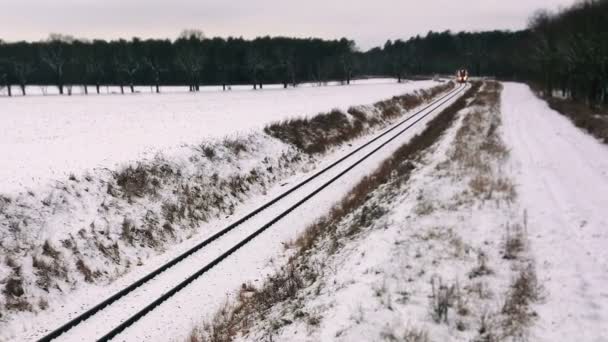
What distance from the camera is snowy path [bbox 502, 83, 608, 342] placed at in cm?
657

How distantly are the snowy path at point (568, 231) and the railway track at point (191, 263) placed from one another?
26.3 feet

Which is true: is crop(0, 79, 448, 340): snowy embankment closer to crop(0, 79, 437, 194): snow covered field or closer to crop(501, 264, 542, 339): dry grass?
crop(0, 79, 437, 194): snow covered field

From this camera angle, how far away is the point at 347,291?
324 inches

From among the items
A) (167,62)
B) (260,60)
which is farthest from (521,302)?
(167,62)

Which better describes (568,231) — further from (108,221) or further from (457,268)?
(108,221)

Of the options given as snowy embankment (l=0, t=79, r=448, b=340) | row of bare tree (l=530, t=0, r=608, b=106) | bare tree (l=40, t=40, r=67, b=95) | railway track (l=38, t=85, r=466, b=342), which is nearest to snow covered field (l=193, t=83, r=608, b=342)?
railway track (l=38, t=85, r=466, b=342)

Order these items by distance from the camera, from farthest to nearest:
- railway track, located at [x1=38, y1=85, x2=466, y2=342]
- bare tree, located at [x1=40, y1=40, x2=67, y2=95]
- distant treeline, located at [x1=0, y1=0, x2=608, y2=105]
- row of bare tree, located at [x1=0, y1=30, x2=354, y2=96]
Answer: row of bare tree, located at [x1=0, y1=30, x2=354, y2=96] → bare tree, located at [x1=40, y1=40, x2=67, y2=95] → distant treeline, located at [x1=0, y1=0, x2=608, y2=105] → railway track, located at [x1=38, y1=85, x2=466, y2=342]

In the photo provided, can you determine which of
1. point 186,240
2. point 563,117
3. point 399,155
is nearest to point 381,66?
point 563,117

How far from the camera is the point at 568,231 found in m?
10.0

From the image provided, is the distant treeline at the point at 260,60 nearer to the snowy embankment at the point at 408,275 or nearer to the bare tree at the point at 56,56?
the bare tree at the point at 56,56

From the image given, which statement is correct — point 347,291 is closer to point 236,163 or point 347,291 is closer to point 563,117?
point 236,163

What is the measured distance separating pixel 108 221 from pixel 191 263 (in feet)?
10.4

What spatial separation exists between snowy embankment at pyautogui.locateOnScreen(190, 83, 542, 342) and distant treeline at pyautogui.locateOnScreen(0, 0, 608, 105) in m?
35.9

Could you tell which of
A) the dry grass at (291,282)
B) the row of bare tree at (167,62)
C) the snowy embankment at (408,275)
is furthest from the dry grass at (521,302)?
the row of bare tree at (167,62)
